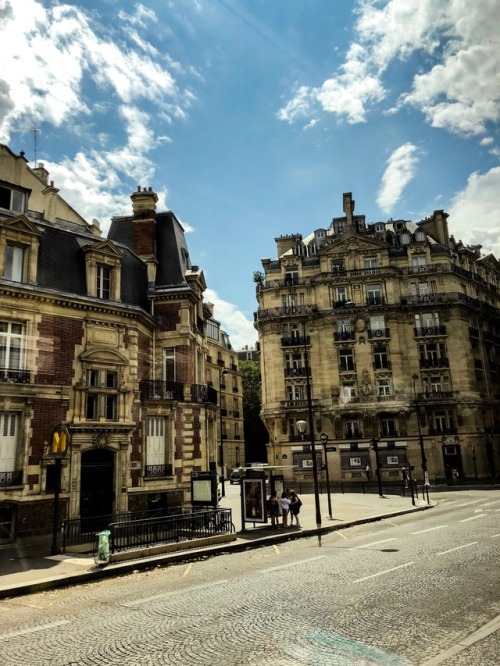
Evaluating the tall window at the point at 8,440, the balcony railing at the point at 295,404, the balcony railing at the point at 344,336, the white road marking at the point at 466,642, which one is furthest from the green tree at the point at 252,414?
the white road marking at the point at 466,642

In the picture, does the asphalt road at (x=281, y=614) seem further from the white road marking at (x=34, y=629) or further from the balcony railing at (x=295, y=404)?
the balcony railing at (x=295, y=404)

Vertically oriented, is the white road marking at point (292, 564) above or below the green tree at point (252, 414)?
below

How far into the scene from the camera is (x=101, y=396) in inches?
847

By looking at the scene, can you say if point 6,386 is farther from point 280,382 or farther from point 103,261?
point 280,382

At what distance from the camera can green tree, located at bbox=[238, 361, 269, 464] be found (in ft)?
247

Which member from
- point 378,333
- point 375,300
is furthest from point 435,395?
point 375,300

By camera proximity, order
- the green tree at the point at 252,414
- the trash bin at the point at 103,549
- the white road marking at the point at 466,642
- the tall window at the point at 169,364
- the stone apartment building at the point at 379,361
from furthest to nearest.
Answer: the green tree at the point at 252,414
the stone apartment building at the point at 379,361
the tall window at the point at 169,364
the trash bin at the point at 103,549
the white road marking at the point at 466,642

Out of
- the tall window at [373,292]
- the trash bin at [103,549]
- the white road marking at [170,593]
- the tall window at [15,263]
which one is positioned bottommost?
the white road marking at [170,593]

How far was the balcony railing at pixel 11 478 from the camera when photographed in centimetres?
1807

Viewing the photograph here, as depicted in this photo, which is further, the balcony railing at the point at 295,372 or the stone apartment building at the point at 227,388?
the stone apartment building at the point at 227,388

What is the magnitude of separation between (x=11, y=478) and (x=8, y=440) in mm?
1406

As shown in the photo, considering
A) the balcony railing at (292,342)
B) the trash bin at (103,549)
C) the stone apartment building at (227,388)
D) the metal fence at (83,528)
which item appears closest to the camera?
the trash bin at (103,549)

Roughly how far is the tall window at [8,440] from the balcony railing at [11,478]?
160 mm

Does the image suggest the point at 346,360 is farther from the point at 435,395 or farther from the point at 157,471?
the point at 157,471
